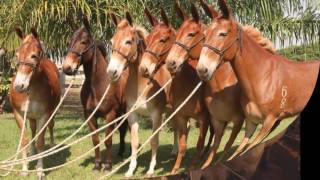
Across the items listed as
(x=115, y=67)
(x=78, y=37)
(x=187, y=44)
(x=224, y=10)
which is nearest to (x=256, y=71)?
(x=224, y=10)

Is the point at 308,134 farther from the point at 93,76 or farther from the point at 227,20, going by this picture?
the point at 93,76

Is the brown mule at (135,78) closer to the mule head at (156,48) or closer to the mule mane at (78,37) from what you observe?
the mule head at (156,48)

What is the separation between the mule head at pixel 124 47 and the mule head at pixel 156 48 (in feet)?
0.96

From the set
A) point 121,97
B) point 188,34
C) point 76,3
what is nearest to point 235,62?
point 188,34

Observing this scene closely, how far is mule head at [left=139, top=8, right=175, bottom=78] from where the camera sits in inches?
208

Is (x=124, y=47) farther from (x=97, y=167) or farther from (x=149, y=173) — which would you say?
(x=97, y=167)

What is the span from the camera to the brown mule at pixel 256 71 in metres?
4.34

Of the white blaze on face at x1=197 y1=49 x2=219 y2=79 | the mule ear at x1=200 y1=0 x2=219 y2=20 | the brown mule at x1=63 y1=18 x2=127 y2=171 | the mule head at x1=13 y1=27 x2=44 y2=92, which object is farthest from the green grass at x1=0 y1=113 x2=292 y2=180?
the mule ear at x1=200 y1=0 x2=219 y2=20

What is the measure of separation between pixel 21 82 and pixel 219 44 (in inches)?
107

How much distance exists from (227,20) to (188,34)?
2.54ft

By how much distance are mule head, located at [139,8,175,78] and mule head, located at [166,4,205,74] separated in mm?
330

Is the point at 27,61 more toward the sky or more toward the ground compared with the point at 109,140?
more toward the sky

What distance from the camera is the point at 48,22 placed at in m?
8.98

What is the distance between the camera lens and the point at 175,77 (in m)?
5.61
